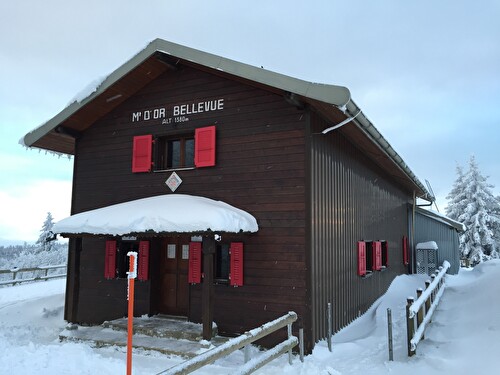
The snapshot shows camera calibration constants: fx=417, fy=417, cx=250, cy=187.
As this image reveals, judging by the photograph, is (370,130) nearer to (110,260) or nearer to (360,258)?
(360,258)

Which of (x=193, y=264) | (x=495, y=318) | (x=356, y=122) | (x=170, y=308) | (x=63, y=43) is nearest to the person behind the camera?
(x=495, y=318)

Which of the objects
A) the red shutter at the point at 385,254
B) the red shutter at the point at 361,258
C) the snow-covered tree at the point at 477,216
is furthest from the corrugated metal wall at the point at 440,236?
the red shutter at the point at 361,258

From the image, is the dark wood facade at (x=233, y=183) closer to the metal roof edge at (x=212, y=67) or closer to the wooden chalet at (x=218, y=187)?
the wooden chalet at (x=218, y=187)

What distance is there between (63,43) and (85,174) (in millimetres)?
4807

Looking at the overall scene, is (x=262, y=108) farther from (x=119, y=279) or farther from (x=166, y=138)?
(x=119, y=279)

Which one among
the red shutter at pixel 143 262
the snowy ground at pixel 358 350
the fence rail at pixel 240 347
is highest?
the red shutter at pixel 143 262

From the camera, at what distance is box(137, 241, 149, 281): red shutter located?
384 inches

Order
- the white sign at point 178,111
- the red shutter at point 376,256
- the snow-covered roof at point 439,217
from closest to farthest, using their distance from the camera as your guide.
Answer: the white sign at point 178,111 → the red shutter at point 376,256 → the snow-covered roof at point 439,217

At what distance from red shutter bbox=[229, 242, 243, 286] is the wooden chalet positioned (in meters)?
0.03

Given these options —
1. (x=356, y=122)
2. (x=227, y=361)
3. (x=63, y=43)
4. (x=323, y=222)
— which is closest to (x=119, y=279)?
(x=227, y=361)

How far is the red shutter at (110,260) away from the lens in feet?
33.5

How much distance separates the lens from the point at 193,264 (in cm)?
922

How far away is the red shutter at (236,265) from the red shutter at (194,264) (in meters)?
0.82

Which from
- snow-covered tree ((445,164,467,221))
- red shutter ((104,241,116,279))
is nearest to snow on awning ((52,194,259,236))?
red shutter ((104,241,116,279))
